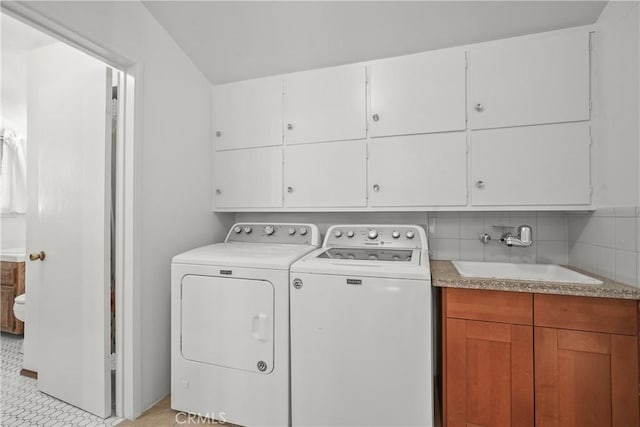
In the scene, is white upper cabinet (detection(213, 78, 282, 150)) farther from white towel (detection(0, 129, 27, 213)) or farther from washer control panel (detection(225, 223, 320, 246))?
white towel (detection(0, 129, 27, 213))

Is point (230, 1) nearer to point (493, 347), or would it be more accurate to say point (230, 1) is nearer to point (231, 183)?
point (231, 183)

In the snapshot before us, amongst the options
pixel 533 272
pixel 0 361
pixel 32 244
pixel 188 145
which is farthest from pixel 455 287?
pixel 0 361

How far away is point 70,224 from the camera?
1.74 metres

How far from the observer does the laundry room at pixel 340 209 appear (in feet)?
4.40

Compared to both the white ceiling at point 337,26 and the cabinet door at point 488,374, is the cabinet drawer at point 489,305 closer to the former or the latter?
the cabinet door at point 488,374

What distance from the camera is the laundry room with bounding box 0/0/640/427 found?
1.34 metres

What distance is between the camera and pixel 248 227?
2361mm

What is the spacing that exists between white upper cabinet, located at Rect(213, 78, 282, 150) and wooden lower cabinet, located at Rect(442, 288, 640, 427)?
1672mm

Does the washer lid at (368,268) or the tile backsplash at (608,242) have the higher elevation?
→ the tile backsplash at (608,242)

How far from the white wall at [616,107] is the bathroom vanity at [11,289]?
454 centimetres

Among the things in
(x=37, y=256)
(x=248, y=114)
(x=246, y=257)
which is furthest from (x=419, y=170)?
(x=37, y=256)

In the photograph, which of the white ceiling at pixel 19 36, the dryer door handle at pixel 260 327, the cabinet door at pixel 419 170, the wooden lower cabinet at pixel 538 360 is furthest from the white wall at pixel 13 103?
the wooden lower cabinet at pixel 538 360

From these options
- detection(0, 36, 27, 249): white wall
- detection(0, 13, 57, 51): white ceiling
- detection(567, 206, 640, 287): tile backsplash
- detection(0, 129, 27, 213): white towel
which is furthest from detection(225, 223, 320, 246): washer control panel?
detection(0, 129, 27, 213): white towel

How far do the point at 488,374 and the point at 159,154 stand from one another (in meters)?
2.28
